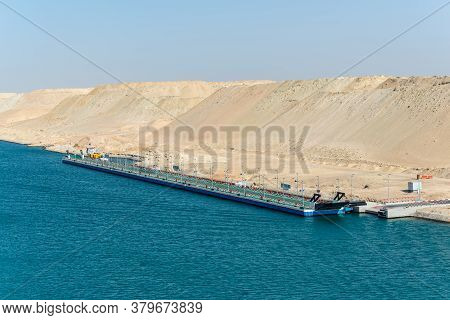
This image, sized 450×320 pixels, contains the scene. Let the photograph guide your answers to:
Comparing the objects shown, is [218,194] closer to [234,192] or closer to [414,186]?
[234,192]

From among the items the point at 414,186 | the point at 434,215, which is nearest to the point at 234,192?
the point at 414,186

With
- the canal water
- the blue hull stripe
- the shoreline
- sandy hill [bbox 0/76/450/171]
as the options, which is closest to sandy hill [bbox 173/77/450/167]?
sandy hill [bbox 0/76/450/171]

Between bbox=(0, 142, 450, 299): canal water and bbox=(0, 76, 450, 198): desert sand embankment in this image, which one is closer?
bbox=(0, 142, 450, 299): canal water

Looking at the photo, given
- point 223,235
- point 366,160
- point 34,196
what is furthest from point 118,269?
point 366,160
